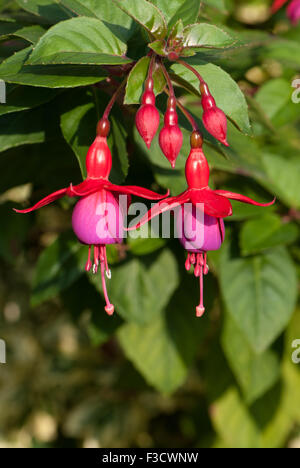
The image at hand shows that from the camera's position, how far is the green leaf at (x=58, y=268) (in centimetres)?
80

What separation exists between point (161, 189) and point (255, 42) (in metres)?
0.24

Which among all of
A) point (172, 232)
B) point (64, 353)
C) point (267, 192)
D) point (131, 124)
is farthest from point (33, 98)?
point (64, 353)

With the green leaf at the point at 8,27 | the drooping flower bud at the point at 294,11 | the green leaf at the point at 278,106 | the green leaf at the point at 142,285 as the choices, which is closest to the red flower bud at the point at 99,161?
the green leaf at the point at 8,27

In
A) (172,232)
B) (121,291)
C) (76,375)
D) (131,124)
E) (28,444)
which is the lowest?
(28,444)

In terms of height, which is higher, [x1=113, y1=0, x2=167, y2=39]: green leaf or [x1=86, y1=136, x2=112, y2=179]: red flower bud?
[x1=113, y1=0, x2=167, y2=39]: green leaf

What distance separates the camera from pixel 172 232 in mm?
734

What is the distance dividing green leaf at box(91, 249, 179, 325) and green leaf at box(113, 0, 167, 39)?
1.38 feet

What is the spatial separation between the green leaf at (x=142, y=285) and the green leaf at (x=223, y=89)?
1.30 ft

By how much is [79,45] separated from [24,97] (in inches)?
4.7

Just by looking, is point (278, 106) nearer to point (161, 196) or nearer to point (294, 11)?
point (294, 11)

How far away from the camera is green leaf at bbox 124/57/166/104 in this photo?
48 cm

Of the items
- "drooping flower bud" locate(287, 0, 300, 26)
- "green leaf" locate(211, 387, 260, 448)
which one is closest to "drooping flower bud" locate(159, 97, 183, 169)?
"drooping flower bud" locate(287, 0, 300, 26)

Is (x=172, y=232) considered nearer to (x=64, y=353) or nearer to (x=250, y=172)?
(x=250, y=172)

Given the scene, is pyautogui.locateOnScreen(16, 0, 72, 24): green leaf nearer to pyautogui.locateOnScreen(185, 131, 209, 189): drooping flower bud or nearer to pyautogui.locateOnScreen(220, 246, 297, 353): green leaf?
pyautogui.locateOnScreen(185, 131, 209, 189): drooping flower bud
